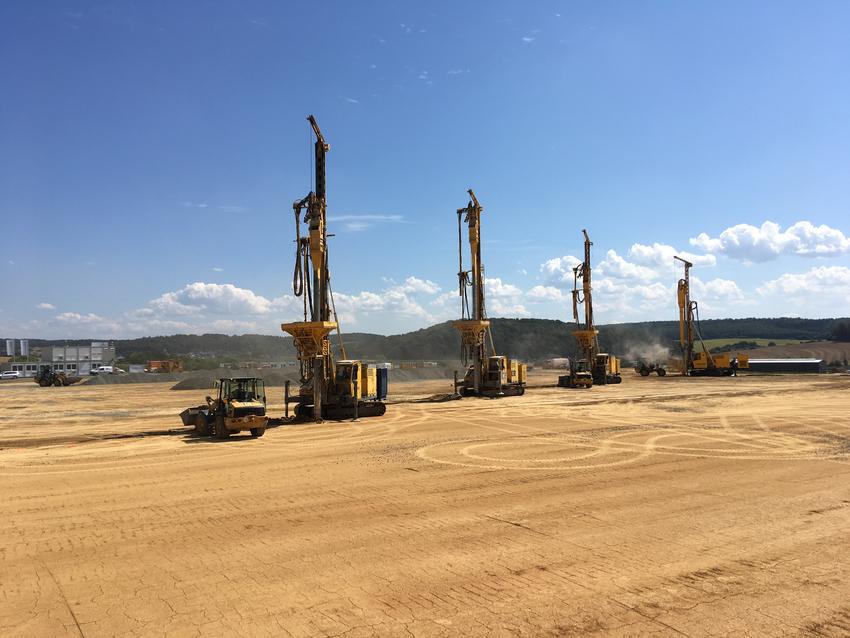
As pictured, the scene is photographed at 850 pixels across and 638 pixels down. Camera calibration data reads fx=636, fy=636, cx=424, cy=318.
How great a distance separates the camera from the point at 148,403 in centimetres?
4206

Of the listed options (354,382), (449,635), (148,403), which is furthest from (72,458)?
(148,403)

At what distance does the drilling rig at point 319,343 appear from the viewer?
2756 cm

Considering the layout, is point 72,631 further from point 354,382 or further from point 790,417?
point 790,417

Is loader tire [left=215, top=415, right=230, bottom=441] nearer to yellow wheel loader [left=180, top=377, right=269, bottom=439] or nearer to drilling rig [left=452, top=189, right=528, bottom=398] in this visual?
yellow wheel loader [left=180, top=377, right=269, bottom=439]

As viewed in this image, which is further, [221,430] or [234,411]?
[221,430]

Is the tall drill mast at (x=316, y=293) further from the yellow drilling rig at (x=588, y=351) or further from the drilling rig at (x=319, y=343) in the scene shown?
the yellow drilling rig at (x=588, y=351)

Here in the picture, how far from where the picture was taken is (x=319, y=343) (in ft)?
90.5

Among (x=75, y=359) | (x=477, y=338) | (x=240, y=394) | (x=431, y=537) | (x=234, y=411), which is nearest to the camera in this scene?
(x=431, y=537)

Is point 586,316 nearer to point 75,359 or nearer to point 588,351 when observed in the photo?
point 588,351

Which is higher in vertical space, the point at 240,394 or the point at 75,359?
the point at 75,359

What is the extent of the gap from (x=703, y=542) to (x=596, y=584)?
2612 mm

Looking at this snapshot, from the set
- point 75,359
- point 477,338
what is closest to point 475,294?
point 477,338

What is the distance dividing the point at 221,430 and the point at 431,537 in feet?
45.2

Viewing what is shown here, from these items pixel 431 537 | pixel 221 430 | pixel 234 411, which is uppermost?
pixel 234 411
